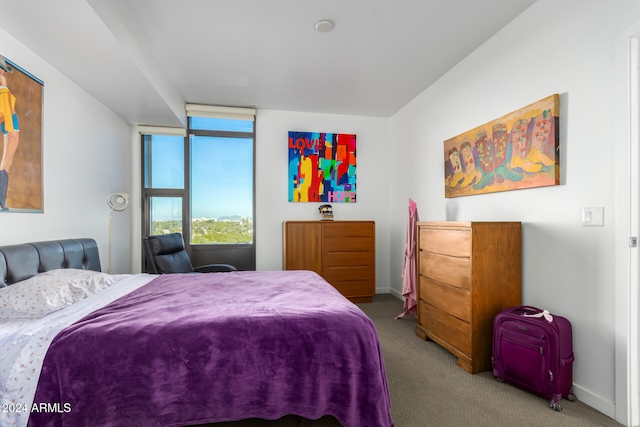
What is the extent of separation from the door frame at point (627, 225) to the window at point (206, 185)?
3757 millimetres

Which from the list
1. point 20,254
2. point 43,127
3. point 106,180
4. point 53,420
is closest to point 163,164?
point 106,180

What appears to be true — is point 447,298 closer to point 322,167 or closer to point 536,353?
point 536,353

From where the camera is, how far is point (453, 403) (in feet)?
6.14

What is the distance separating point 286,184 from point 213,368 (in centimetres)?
327

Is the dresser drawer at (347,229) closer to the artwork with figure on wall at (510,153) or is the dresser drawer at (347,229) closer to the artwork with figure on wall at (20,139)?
the artwork with figure on wall at (510,153)

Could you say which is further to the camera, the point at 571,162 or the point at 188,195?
the point at 188,195

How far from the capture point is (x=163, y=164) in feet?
13.9

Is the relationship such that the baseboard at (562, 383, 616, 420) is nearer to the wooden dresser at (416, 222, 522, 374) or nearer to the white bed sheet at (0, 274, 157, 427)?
the wooden dresser at (416, 222, 522, 374)

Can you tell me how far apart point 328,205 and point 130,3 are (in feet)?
10.0

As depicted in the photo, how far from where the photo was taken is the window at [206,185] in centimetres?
423

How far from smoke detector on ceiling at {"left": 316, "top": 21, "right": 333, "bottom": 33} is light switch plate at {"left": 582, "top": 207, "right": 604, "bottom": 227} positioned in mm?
2223

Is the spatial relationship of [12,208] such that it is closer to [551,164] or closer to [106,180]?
[106,180]

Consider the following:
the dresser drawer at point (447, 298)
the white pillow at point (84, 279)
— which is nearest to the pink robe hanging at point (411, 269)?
the dresser drawer at point (447, 298)

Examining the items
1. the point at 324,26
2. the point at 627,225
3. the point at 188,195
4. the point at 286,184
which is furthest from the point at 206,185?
the point at 627,225
